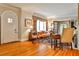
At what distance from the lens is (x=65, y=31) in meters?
6.77

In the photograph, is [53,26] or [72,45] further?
[53,26]

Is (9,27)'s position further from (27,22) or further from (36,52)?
(36,52)

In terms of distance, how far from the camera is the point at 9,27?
8922 millimetres

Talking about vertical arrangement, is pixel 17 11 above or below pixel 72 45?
above

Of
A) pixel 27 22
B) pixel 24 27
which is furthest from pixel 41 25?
pixel 24 27

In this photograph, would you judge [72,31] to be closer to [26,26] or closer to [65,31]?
[65,31]

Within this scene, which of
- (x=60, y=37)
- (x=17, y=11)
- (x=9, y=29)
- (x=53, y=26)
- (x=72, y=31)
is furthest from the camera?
(x=53, y=26)

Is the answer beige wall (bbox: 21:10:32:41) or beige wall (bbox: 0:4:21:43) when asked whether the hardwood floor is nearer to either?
beige wall (bbox: 0:4:21:43)

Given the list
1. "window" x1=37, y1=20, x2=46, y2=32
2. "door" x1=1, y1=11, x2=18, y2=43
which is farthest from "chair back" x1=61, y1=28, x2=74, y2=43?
"window" x1=37, y1=20, x2=46, y2=32

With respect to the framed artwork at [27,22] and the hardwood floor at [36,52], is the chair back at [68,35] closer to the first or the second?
the hardwood floor at [36,52]

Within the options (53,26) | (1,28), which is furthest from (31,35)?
(1,28)

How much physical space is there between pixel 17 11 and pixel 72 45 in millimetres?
4369

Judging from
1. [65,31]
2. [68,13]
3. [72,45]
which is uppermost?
[68,13]

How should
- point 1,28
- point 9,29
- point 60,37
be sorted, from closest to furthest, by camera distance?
point 60,37, point 1,28, point 9,29
